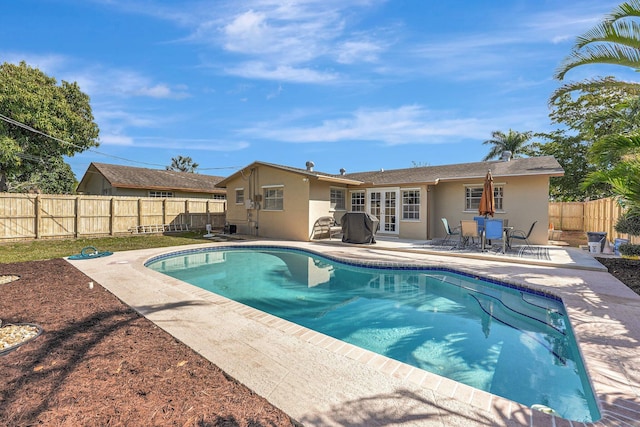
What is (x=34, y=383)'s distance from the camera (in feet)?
8.91

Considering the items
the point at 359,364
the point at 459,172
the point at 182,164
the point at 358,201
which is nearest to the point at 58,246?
the point at 358,201

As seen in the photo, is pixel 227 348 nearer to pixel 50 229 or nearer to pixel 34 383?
pixel 34 383

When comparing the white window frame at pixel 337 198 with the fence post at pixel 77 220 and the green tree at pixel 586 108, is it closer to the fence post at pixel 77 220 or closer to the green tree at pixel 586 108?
the green tree at pixel 586 108

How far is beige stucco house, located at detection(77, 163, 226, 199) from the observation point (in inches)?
814

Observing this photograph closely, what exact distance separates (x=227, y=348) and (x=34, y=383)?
169cm

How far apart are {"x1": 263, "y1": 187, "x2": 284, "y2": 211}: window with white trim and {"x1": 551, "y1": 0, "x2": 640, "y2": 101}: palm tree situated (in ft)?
37.1

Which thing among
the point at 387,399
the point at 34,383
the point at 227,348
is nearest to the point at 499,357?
the point at 387,399

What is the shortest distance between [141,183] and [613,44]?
78.2 feet

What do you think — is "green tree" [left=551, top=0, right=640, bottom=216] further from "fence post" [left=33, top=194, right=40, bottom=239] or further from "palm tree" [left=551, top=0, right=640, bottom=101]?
"fence post" [left=33, top=194, right=40, bottom=239]

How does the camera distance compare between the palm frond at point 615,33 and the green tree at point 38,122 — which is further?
the green tree at point 38,122

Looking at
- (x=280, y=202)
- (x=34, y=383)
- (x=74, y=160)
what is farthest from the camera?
(x=74, y=160)

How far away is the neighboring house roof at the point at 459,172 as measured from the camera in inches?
468

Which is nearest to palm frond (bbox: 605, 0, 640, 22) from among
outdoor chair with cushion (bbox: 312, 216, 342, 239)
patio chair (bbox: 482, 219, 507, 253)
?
patio chair (bbox: 482, 219, 507, 253)

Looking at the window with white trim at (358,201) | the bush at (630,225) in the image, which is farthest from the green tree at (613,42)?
the window with white trim at (358,201)
